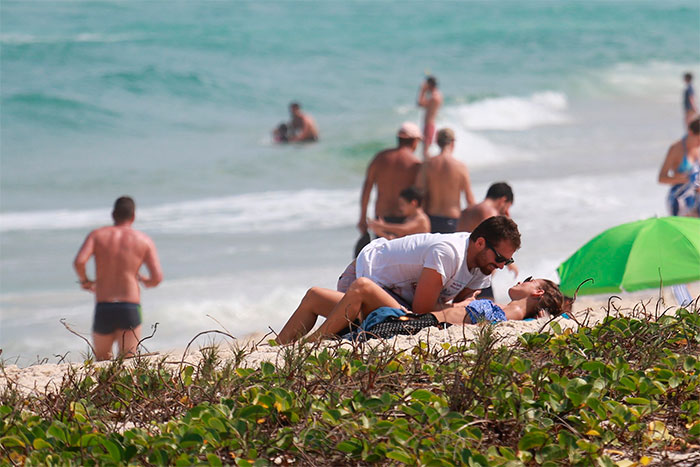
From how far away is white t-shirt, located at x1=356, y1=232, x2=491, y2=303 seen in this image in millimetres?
4297

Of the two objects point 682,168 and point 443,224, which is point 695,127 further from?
point 443,224

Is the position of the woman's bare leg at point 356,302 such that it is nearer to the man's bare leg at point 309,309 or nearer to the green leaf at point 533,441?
the man's bare leg at point 309,309

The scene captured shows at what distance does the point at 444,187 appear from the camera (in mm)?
7039

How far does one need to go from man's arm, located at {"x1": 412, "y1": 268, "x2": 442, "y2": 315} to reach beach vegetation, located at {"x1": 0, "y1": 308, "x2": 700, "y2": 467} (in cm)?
82

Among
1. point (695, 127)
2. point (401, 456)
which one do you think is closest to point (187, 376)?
point (401, 456)

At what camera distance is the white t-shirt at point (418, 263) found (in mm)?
4297

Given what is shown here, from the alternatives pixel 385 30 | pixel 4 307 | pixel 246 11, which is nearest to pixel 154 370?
pixel 4 307

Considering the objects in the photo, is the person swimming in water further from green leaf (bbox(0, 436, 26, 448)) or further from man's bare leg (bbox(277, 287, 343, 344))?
green leaf (bbox(0, 436, 26, 448))

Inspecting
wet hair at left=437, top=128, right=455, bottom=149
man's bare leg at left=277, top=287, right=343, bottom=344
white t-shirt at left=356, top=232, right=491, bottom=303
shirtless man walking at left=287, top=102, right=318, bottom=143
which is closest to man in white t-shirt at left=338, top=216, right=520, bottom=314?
Result: white t-shirt at left=356, top=232, right=491, bottom=303

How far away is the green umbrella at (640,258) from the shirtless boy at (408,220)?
184 cm

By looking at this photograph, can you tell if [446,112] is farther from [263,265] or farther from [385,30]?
[263,265]

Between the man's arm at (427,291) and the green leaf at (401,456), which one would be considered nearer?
the green leaf at (401,456)

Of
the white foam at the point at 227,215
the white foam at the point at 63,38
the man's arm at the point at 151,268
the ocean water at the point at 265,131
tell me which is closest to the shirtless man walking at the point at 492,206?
the ocean water at the point at 265,131

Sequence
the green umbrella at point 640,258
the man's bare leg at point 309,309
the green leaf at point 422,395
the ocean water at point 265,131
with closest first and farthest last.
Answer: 1. the green leaf at point 422,395
2. the man's bare leg at point 309,309
3. the green umbrella at point 640,258
4. the ocean water at point 265,131
